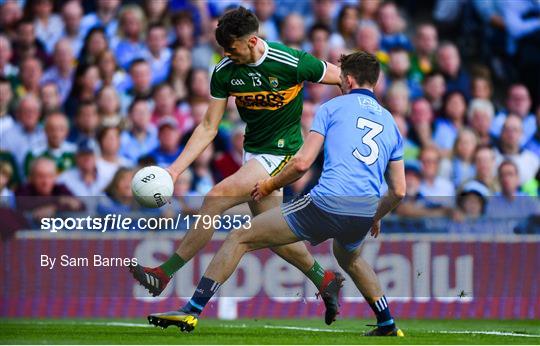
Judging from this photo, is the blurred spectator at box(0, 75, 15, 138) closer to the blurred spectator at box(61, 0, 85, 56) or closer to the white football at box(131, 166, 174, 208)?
the blurred spectator at box(61, 0, 85, 56)

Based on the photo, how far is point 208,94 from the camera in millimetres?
17312

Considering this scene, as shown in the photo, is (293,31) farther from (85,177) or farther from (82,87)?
(85,177)

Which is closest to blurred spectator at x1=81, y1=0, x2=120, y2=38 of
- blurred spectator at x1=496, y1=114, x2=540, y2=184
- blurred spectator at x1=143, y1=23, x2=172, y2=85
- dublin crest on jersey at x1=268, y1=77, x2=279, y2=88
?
blurred spectator at x1=143, y1=23, x2=172, y2=85

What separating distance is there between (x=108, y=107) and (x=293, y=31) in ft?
8.85

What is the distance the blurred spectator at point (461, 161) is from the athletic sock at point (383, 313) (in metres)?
6.39

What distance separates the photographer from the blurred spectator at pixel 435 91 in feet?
59.4

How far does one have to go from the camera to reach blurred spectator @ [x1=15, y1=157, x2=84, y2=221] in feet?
47.1

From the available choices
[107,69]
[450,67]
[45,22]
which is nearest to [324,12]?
[450,67]

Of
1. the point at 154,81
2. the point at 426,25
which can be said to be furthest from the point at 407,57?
the point at 154,81

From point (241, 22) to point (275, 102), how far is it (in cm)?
84

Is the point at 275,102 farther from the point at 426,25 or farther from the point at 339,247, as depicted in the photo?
the point at 426,25

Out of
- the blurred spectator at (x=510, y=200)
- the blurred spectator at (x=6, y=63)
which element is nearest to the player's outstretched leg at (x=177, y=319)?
the blurred spectator at (x=510, y=200)

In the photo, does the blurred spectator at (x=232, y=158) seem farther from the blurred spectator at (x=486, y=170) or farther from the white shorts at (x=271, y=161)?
the white shorts at (x=271, y=161)

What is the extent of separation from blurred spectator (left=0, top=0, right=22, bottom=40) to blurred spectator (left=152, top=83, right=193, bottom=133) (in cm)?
239
